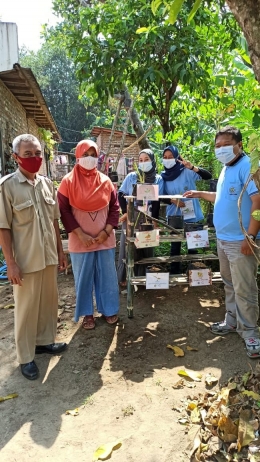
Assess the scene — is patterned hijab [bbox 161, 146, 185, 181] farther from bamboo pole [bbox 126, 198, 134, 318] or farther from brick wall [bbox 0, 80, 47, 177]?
brick wall [bbox 0, 80, 47, 177]

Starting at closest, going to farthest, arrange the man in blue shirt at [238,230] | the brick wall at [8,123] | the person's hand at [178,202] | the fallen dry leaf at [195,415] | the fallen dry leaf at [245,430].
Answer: the fallen dry leaf at [245,430] → the fallen dry leaf at [195,415] → the man in blue shirt at [238,230] → the person's hand at [178,202] → the brick wall at [8,123]

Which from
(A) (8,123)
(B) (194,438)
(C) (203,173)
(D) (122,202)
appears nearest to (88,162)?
(D) (122,202)

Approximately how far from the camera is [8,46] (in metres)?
6.61

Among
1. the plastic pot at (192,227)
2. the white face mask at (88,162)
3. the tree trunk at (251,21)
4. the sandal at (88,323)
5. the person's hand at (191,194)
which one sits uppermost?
the tree trunk at (251,21)

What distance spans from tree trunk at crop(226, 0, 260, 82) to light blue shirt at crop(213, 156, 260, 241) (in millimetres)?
1171

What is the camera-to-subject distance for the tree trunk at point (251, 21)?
5.31 feet

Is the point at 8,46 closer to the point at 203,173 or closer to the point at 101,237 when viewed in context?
the point at 203,173

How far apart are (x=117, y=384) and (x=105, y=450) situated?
68 cm

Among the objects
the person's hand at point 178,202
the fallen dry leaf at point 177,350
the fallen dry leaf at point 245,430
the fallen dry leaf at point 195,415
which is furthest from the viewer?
the person's hand at point 178,202

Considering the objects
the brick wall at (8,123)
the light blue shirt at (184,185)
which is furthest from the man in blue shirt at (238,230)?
the brick wall at (8,123)

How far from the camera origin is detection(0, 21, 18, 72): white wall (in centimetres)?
639

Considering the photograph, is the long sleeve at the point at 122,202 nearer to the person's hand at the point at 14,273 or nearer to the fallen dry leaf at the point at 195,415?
the person's hand at the point at 14,273

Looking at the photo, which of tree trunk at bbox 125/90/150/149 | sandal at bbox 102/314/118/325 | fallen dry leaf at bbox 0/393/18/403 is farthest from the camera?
tree trunk at bbox 125/90/150/149

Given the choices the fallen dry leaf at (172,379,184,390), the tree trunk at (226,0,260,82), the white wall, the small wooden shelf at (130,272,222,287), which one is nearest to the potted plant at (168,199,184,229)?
the small wooden shelf at (130,272,222,287)
